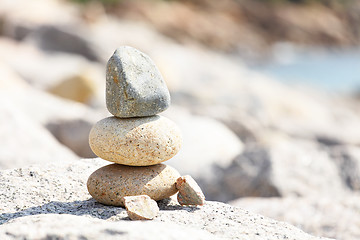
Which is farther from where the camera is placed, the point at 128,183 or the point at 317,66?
the point at 317,66

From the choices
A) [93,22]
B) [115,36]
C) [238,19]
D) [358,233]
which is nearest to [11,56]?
[115,36]

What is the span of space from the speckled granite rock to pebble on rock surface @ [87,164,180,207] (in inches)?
3.5

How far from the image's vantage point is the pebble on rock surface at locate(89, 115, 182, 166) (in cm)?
330

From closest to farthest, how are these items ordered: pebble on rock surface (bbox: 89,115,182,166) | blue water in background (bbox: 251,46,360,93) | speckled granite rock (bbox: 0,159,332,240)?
speckled granite rock (bbox: 0,159,332,240), pebble on rock surface (bbox: 89,115,182,166), blue water in background (bbox: 251,46,360,93)

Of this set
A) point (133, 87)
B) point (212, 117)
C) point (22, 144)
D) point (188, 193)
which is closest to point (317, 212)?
point (188, 193)

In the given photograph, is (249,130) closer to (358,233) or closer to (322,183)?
(322,183)

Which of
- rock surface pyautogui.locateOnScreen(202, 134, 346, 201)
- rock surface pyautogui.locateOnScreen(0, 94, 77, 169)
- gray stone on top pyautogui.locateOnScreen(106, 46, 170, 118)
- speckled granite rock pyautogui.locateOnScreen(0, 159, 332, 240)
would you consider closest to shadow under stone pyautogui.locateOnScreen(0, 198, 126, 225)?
speckled granite rock pyautogui.locateOnScreen(0, 159, 332, 240)

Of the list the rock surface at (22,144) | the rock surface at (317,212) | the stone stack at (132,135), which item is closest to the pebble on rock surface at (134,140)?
the stone stack at (132,135)

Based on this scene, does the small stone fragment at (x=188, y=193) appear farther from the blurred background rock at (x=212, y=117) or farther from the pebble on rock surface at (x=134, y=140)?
the blurred background rock at (x=212, y=117)

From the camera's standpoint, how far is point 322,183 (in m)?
5.63

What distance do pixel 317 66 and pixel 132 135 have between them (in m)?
32.4

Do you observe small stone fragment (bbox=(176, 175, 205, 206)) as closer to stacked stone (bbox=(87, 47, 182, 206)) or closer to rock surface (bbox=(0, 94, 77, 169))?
stacked stone (bbox=(87, 47, 182, 206))

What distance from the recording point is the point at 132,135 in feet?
10.8

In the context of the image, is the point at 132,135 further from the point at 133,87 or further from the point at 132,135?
the point at 133,87
